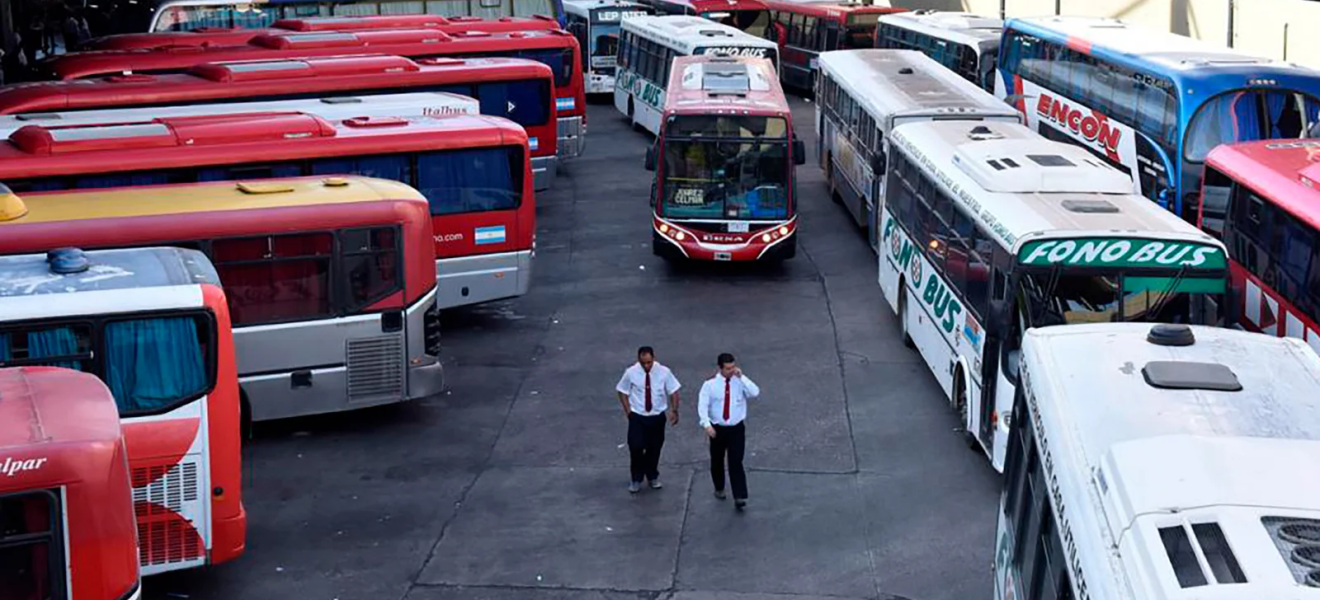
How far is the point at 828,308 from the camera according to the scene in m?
22.5

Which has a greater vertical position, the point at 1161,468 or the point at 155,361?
the point at 1161,468

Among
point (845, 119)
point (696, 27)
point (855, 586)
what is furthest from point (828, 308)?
point (696, 27)

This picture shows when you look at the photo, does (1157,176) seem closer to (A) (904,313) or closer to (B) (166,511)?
(A) (904,313)

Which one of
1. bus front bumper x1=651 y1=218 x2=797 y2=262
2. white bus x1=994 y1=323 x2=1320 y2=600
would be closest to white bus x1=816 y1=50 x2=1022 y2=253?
bus front bumper x1=651 y1=218 x2=797 y2=262

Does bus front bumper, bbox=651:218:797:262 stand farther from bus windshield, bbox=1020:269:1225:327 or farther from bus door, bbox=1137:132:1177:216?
bus windshield, bbox=1020:269:1225:327

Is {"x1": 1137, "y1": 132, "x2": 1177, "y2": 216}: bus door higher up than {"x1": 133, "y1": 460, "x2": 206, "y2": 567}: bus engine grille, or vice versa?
{"x1": 1137, "y1": 132, "x2": 1177, "y2": 216}: bus door

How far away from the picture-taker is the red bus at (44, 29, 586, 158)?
30.2m

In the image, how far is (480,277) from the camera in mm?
21188

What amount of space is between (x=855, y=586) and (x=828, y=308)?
32.1ft

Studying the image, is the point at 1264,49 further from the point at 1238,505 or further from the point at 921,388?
the point at 1238,505

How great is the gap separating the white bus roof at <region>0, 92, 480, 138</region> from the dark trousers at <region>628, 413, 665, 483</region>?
8.89 metres

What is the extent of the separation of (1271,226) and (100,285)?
10.6m

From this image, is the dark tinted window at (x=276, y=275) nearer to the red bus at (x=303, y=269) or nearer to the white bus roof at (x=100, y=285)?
the red bus at (x=303, y=269)

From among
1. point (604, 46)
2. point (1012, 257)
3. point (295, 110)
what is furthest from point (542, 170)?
point (1012, 257)
